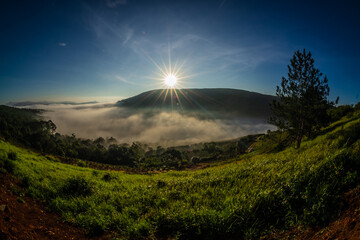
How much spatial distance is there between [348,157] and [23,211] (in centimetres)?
830

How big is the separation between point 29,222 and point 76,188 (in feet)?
9.15

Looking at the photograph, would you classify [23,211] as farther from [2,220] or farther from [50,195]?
[50,195]

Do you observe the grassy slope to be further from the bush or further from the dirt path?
the bush

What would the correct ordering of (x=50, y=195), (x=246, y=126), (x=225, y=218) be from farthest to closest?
(x=246, y=126) → (x=50, y=195) → (x=225, y=218)

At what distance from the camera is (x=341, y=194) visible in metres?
2.80

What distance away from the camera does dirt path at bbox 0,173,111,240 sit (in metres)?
2.79

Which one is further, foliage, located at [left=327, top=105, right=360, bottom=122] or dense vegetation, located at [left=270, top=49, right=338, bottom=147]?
foliage, located at [left=327, top=105, right=360, bottom=122]

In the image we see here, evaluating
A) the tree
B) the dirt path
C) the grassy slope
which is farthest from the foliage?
the dirt path

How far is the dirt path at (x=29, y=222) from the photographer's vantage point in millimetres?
2787

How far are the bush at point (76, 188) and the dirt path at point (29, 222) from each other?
2.99 feet

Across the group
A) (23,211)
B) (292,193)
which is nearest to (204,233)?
(292,193)

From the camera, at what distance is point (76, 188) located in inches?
243

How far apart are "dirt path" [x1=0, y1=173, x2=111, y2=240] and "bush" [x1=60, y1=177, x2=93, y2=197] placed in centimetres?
91

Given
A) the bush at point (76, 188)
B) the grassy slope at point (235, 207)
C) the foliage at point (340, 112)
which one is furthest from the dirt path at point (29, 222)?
the foliage at point (340, 112)
